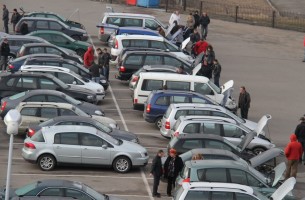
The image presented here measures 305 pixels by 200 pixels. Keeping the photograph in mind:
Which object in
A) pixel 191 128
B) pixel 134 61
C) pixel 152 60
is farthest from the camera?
pixel 152 60

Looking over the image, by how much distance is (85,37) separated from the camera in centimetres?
4909

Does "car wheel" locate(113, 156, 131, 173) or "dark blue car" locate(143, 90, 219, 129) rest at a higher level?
"dark blue car" locate(143, 90, 219, 129)

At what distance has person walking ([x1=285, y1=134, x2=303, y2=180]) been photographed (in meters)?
29.0

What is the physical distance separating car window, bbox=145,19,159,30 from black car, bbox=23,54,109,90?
11499 mm

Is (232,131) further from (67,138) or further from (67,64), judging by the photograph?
(67,64)

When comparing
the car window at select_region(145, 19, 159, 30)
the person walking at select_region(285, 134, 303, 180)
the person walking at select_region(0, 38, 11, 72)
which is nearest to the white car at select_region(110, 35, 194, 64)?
the person walking at select_region(0, 38, 11, 72)

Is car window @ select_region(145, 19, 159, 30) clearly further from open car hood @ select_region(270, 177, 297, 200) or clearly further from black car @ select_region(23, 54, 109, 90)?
open car hood @ select_region(270, 177, 297, 200)

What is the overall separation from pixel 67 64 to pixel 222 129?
911 cm

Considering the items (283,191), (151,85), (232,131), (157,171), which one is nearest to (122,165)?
(157,171)

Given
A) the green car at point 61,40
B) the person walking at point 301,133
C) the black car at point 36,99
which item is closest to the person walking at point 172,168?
the person walking at point 301,133

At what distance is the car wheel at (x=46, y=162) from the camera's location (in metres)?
28.4

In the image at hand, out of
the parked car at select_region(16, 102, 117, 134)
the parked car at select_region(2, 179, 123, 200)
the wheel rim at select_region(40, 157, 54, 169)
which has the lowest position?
the wheel rim at select_region(40, 157, 54, 169)

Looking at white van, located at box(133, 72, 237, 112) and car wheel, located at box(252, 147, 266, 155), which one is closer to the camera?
car wheel, located at box(252, 147, 266, 155)

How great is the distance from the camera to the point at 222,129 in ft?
102
